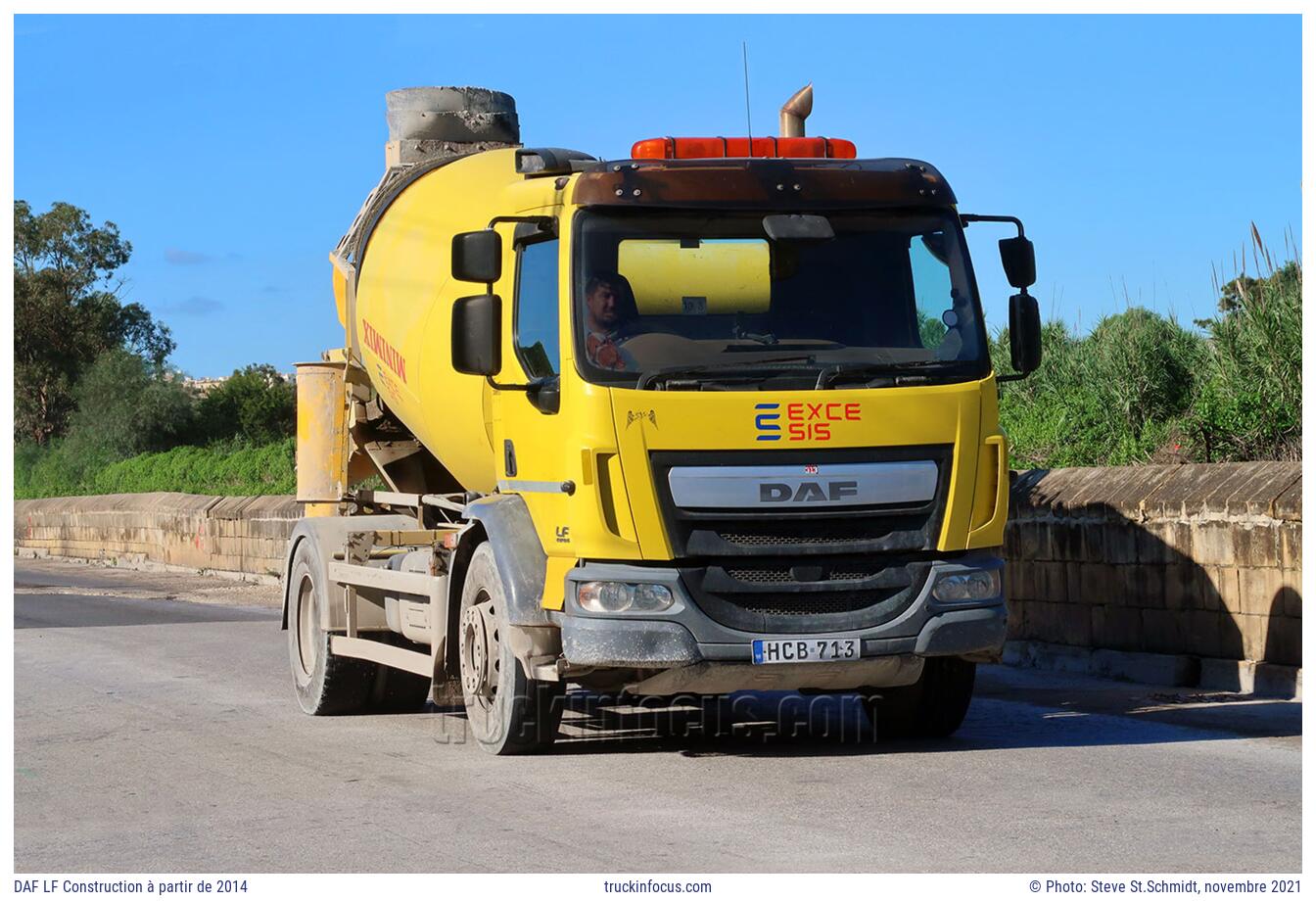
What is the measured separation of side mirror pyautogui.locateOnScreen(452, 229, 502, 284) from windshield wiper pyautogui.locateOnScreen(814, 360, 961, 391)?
1.66 meters

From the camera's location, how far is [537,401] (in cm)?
905

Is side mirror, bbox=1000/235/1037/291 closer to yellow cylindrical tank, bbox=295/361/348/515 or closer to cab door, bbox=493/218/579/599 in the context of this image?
cab door, bbox=493/218/579/599

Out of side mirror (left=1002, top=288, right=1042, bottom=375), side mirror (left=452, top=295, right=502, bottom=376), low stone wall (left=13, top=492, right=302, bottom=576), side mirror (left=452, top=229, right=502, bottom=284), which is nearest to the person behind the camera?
side mirror (left=452, top=229, right=502, bottom=284)

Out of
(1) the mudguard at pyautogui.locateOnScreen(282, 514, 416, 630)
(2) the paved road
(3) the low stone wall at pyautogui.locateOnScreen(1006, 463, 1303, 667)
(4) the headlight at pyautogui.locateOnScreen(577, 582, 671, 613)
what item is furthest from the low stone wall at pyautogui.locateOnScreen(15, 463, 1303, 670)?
(1) the mudguard at pyautogui.locateOnScreen(282, 514, 416, 630)

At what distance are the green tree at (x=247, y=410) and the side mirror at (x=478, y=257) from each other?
149 feet

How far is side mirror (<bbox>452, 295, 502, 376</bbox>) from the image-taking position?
9.13m

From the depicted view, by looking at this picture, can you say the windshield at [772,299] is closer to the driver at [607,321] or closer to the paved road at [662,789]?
the driver at [607,321]

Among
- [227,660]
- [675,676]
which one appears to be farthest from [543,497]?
[227,660]

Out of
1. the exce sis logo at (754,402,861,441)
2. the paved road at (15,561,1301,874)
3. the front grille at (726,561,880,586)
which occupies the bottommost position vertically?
the paved road at (15,561,1301,874)

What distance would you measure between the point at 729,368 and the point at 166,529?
24.1 metres

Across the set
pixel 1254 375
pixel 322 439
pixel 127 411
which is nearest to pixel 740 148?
pixel 322 439

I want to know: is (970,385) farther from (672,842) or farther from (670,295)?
(672,842)

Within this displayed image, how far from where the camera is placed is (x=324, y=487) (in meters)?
13.0

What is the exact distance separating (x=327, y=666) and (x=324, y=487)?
A: 1.81 m
